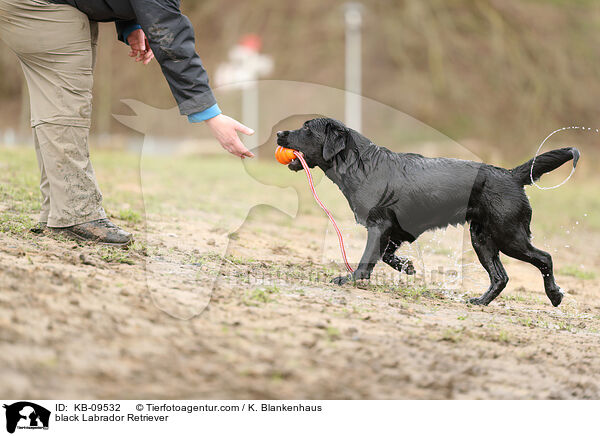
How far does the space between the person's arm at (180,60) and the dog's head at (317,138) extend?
0.96 meters

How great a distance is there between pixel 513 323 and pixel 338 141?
1.89 meters

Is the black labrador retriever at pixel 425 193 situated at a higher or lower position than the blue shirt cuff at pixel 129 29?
lower

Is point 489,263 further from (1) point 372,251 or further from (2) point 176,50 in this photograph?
(2) point 176,50

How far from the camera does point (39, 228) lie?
4.82 metres

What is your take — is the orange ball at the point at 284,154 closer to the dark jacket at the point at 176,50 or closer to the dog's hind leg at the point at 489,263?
the dark jacket at the point at 176,50

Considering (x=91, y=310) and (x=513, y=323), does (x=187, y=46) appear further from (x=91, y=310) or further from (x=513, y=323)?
(x=513, y=323)

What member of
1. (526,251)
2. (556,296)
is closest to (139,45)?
(526,251)

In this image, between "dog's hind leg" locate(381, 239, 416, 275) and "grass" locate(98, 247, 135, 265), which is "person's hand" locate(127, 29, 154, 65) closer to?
"grass" locate(98, 247, 135, 265)

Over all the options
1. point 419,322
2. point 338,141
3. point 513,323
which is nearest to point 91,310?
point 419,322

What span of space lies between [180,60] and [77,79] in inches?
43.6

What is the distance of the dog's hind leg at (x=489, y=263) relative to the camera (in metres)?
4.84

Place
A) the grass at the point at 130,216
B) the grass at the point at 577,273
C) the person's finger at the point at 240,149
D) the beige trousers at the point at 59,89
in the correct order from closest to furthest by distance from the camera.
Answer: the person's finger at the point at 240,149 → the beige trousers at the point at 59,89 → the grass at the point at 130,216 → the grass at the point at 577,273

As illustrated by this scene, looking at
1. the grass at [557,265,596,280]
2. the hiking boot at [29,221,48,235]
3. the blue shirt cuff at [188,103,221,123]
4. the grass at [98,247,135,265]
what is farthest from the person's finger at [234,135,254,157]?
the grass at [557,265,596,280]
